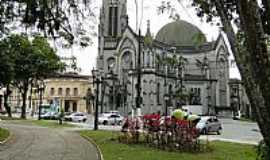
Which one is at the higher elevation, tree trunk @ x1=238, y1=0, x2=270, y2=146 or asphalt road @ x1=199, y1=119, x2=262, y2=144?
tree trunk @ x1=238, y1=0, x2=270, y2=146

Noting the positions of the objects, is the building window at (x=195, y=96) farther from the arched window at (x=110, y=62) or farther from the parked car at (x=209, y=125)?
the parked car at (x=209, y=125)

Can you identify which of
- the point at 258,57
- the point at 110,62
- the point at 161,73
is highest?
the point at 110,62

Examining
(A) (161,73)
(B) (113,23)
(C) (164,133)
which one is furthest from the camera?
(A) (161,73)

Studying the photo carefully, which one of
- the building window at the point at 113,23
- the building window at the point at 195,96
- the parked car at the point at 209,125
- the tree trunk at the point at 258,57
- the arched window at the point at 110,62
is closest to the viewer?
the tree trunk at the point at 258,57

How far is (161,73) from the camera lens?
88.4 m

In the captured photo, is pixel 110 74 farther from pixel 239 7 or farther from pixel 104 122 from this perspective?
pixel 239 7

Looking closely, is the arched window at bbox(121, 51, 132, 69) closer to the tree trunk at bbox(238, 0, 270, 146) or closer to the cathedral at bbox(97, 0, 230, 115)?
the cathedral at bbox(97, 0, 230, 115)

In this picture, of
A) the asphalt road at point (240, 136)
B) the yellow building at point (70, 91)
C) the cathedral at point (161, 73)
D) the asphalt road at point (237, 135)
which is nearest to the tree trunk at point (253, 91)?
the asphalt road at point (237, 135)

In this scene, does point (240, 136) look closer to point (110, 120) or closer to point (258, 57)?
point (110, 120)

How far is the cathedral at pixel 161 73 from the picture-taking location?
82.6 meters

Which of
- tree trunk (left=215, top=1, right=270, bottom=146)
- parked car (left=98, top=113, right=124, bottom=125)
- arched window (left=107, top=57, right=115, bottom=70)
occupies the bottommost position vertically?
parked car (left=98, top=113, right=124, bottom=125)

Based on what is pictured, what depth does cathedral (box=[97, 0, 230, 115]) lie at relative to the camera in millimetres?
82562

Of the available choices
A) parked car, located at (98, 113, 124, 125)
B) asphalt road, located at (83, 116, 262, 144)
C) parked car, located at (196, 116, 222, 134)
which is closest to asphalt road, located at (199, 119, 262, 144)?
asphalt road, located at (83, 116, 262, 144)

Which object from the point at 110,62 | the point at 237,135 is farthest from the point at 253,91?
the point at 110,62
